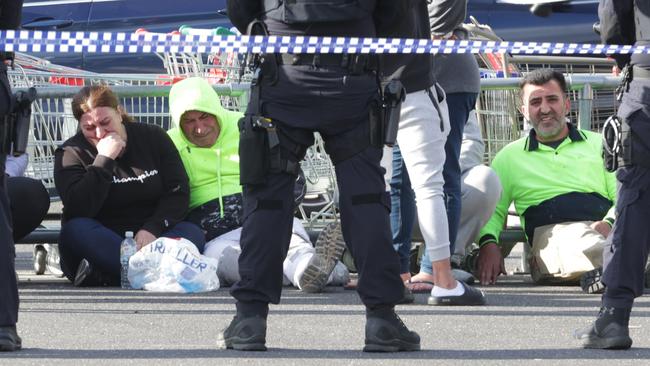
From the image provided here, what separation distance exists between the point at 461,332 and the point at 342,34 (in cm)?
136

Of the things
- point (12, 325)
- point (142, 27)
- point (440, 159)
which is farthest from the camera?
point (142, 27)

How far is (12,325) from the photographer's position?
556 cm

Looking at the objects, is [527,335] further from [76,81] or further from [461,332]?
[76,81]

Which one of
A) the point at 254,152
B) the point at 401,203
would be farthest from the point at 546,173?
the point at 254,152

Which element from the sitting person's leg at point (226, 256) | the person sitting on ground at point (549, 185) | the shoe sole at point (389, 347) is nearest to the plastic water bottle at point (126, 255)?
the sitting person's leg at point (226, 256)

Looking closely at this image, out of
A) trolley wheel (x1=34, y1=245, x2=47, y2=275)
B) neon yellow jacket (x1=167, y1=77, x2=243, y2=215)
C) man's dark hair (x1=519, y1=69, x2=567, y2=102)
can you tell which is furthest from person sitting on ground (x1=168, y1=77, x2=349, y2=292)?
man's dark hair (x1=519, y1=69, x2=567, y2=102)

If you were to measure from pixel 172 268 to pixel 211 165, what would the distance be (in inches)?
35.8

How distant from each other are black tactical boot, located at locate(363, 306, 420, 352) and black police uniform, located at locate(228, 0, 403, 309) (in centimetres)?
5

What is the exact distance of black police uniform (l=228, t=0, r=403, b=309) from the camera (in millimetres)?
5609

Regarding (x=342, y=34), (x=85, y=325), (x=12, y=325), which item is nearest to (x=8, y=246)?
(x=12, y=325)

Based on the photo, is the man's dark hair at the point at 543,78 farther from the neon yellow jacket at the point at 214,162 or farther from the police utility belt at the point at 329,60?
the police utility belt at the point at 329,60

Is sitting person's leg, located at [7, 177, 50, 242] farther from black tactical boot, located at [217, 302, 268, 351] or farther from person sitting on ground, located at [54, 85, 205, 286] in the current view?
black tactical boot, located at [217, 302, 268, 351]

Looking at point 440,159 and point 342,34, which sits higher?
point 342,34

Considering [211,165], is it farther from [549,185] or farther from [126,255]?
[549,185]
